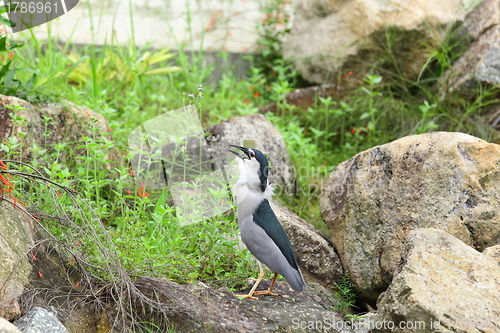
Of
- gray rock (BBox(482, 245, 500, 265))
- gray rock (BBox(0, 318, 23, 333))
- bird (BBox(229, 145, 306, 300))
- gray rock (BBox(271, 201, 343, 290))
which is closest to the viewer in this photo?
gray rock (BBox(0, 318, 23, 333))

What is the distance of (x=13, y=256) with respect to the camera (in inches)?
93.0

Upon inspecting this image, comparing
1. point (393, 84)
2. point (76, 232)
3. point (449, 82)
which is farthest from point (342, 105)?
point (76, 232)

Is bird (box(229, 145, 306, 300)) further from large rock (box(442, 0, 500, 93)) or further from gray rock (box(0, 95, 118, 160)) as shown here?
large rock (box(442, 0, 500, 93))

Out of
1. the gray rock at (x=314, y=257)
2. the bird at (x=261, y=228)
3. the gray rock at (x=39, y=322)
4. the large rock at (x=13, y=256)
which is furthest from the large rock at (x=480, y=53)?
the gray rock at (x=39, y=322)

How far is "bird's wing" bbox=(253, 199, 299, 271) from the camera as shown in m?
2.73

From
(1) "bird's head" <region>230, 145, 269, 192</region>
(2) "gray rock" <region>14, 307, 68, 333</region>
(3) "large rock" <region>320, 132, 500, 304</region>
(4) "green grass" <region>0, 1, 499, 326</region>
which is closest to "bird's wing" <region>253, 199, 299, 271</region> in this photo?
(1) "bird's head" <region>230, 145, 269, 192</region>

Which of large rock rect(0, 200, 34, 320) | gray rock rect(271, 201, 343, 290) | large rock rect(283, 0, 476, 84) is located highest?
large rock rect(283, 0, 476, 84)

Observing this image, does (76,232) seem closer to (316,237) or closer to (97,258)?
(97,258)

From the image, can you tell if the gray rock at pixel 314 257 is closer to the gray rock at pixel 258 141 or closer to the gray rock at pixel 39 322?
the gray rock at pixel 258 141

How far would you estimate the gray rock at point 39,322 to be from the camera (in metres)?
2.14

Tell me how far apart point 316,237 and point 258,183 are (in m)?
0.90

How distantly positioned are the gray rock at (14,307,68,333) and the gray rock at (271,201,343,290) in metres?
1.67

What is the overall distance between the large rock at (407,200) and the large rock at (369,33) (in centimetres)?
240

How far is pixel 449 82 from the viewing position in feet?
17.6
